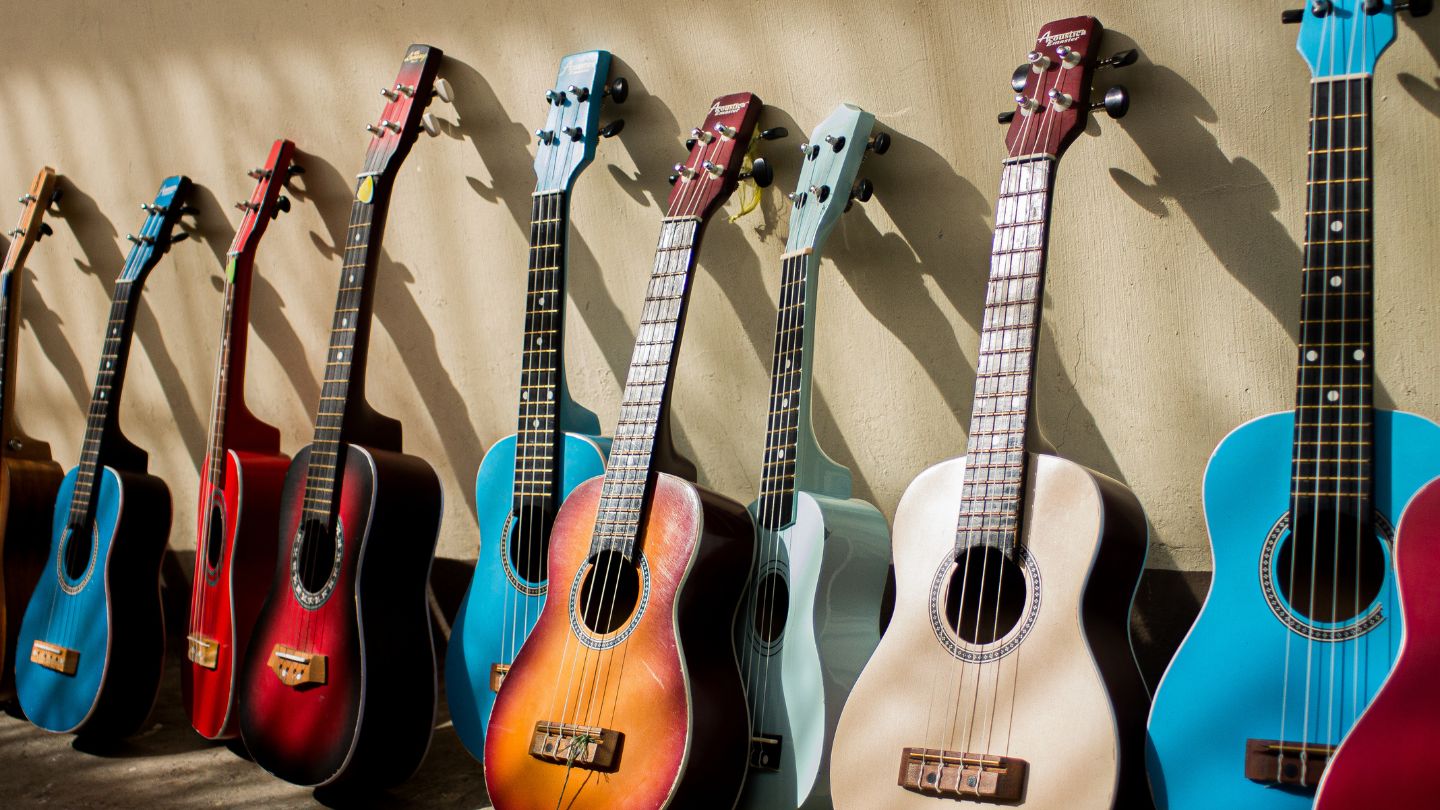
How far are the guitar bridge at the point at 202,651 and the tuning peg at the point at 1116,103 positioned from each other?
2094 millimetres

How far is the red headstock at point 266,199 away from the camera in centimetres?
300

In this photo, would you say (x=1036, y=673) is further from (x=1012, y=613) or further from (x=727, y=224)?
(x=727, y=224)

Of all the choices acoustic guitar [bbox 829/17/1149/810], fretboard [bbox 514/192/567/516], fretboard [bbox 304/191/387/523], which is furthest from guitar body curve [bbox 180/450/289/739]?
acoustic guitar [bbox 829/17/1149/810]

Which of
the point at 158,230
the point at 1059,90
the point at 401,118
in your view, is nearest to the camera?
the point at 1059,90

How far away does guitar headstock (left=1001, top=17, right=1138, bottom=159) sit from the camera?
2.03 meters

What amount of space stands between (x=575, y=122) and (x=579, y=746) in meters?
1.32

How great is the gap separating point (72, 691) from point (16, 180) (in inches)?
73.5

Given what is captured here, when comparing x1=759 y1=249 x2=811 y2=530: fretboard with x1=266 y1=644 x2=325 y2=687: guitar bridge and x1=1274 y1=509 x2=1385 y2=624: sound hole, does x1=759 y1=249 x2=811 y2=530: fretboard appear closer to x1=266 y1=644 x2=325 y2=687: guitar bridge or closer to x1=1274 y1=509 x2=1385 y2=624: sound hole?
x1=1274 y1=509 x2=1385 y2=624: sound hole

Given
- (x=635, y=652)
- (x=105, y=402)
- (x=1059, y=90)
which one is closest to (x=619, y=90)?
(x=1059, y=90)

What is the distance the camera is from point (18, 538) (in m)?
3.03

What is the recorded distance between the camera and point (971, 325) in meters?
2.33

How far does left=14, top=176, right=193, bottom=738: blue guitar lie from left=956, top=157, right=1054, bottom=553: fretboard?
6.26ft

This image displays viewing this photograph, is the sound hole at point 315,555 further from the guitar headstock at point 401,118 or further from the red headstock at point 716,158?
the red headstock at point 716,158

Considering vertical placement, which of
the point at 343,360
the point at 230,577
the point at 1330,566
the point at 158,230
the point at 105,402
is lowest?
the point at 230,577
